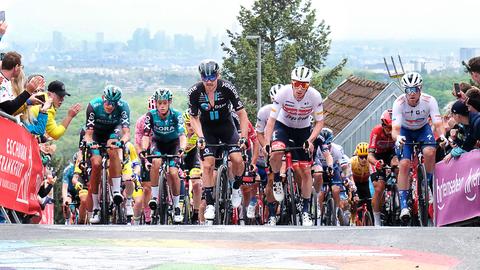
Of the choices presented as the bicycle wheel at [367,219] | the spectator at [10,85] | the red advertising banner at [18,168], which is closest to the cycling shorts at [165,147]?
the red advertising banner at [18,168]

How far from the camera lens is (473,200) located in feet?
46.1

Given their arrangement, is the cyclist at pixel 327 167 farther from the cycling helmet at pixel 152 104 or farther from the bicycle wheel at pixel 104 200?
the bicycle wheel at pixel 104 200

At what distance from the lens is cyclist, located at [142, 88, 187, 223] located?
18.0 meters

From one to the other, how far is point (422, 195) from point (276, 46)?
69399mm

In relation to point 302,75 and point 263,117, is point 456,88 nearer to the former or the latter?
point 302,75

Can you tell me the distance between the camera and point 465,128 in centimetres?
1473

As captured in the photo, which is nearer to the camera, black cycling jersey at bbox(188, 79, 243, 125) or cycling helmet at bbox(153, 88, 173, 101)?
black cycling jersey at bbox(188, 79, 243, 125)

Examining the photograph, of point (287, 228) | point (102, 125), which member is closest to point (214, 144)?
point (102, 125)

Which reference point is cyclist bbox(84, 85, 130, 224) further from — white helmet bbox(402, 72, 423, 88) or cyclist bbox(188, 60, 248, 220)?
white helmet bbox(402, 72, 423, 88)

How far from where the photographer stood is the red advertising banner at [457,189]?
14031 mm

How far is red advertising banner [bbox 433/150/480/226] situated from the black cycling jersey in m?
2.84

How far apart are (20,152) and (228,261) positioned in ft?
15.6

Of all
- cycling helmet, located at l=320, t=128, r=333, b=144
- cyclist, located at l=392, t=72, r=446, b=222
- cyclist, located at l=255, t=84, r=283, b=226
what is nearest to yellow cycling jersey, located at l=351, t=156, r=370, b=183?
cycling helmet, located at l=320, t=128, r=333, b=144

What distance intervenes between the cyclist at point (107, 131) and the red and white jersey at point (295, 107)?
2.12m
